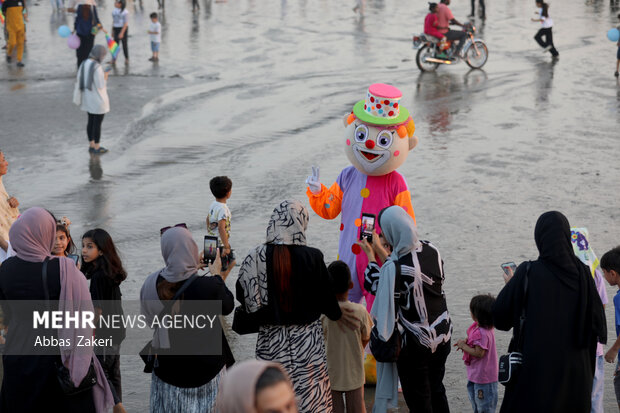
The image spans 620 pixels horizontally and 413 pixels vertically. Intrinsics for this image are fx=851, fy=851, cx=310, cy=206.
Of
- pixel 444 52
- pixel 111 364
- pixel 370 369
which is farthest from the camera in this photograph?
pixel 444 52

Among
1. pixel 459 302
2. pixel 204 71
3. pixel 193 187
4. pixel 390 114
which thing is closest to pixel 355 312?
pixel 390 114

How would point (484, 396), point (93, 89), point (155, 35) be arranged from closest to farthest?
1. point (484, 396)
2. point (93, 89)
3. point (155, 35)

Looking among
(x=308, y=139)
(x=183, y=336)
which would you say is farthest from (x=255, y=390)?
(x=308, y=139)

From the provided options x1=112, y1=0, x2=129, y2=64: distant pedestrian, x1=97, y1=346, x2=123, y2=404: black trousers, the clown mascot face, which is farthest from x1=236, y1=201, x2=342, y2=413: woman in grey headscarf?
x1=112, y1=0, x2=129, y2=64: distant pedestrian

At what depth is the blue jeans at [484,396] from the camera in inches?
224

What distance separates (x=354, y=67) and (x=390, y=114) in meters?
11.6

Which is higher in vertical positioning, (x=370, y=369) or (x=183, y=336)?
(x=183, y=336)

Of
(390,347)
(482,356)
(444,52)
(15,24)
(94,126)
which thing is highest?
(15,24)

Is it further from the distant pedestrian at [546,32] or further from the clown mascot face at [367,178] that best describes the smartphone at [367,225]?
the distant pedestrian at [546,32]

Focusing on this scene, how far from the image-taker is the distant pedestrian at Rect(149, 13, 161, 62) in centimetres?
1834

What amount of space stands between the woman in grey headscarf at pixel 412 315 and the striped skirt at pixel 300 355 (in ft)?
1.37

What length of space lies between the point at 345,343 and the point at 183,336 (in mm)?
1136

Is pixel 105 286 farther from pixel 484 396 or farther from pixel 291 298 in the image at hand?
pixel 484 396

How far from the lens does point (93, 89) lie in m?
12.1
